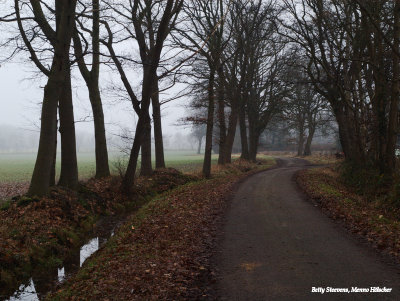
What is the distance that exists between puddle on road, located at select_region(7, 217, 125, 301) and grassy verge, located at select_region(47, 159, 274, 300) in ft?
1.40

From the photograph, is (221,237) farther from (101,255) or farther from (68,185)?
(68,185)

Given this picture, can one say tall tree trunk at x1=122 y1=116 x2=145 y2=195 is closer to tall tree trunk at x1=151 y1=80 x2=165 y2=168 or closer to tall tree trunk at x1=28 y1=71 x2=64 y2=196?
tall tree trunk at x1=28 y1=71 x2=64 y2=196

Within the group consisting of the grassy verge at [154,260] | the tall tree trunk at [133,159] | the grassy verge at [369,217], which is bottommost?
the grassy verge at [154,260]

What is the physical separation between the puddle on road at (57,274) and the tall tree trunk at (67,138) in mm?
4026

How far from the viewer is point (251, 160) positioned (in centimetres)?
3716

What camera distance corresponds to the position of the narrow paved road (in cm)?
566

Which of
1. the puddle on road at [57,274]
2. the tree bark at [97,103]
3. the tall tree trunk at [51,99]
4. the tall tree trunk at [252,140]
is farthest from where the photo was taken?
the tall tree trunk at [252,140]

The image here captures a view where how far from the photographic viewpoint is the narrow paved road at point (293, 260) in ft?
18.6

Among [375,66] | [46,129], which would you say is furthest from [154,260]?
[375,66]

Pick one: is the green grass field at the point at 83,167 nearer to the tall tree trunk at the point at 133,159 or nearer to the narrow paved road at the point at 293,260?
the tall tree trunk at the point at 133,159

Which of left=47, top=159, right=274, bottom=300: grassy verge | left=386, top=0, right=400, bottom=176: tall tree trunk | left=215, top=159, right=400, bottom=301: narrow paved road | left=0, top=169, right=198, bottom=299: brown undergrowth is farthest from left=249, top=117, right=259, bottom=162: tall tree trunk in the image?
left=215, top=159, right=400, bottom=301: narrow paved road

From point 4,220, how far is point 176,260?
592 cm

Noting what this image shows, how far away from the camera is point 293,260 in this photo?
7.08 m

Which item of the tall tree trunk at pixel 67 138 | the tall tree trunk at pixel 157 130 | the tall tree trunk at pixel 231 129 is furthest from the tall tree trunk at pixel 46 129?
the tall tree trunk at pixel 231 129
